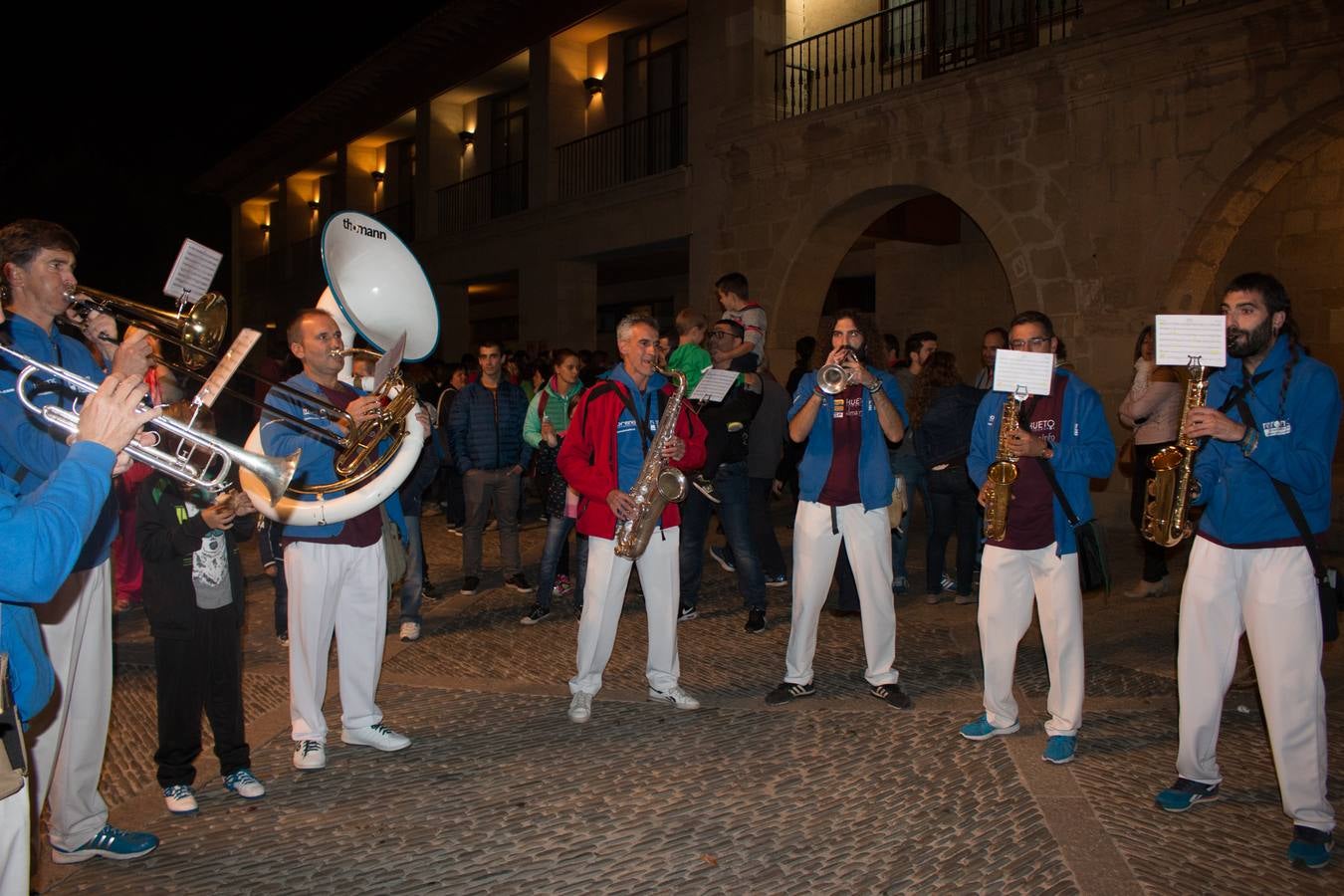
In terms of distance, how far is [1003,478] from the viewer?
4.15m

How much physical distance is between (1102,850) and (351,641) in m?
3.14

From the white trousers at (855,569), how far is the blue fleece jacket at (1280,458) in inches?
62.9

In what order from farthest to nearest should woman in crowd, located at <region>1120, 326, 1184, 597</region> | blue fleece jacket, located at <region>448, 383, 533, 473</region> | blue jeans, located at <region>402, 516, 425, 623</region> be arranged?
1. blue fleece jacket, located at <region>448, 383, 533, 473</region>
2. woman in crowd, located at <region>1120, 326, 1184, 597</region>
3. blue jeans, located at <region>402, 516, 425, 623</region>

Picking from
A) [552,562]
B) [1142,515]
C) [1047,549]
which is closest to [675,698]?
[1047,549]

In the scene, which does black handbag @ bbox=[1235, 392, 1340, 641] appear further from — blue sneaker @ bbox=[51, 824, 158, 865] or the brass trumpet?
blue sneaker @ bbox=[51, 824, 158, 865]

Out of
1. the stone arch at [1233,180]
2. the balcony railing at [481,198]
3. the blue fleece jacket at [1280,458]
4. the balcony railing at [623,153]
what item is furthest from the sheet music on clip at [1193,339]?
the balcony railing at [481,198]

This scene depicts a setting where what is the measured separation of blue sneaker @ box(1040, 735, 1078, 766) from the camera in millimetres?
4133

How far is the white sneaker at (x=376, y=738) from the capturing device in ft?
14.2

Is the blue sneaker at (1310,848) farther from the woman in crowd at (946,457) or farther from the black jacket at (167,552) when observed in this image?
the black jacket at (167,552)

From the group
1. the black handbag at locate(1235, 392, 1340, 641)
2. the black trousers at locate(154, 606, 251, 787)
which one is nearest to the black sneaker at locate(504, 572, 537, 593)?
the black trousers at locate(154, 606, 251, 787)

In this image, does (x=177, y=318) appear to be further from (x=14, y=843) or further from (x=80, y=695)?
(x=14, y=843)

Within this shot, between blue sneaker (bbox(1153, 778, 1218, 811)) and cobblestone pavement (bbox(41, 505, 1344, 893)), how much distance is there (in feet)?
0.17

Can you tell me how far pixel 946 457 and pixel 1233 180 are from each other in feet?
16.0

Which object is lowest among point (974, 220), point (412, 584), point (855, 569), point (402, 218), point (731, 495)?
point (412, 584)
